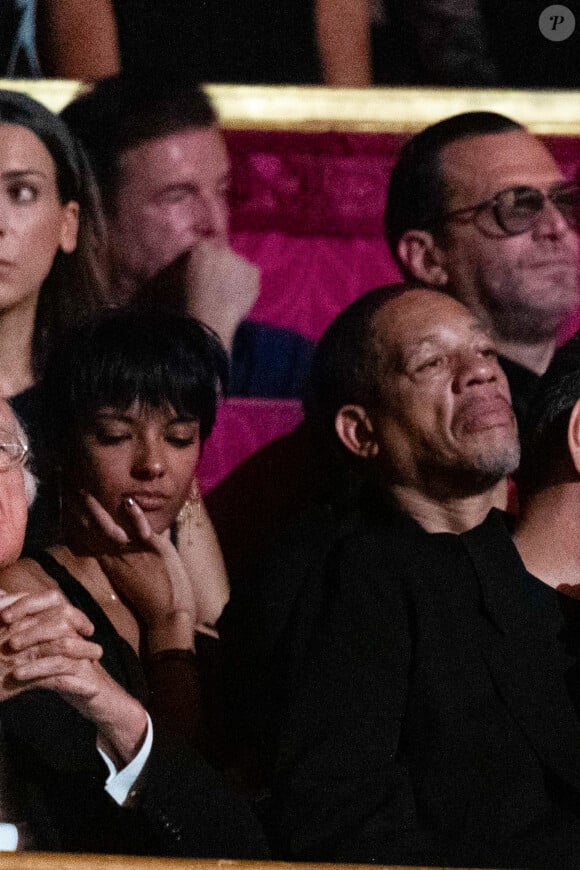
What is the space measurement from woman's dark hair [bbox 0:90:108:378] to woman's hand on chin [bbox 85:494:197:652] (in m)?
0.26

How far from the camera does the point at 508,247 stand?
7.73 feet

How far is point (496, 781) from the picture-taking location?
1.79m

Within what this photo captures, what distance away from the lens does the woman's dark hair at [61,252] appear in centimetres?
221

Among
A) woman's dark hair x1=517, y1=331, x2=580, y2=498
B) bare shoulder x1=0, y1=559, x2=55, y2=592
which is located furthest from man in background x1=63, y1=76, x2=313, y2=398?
bare shoulder x1=0, y1=559, x2=55, y2=592

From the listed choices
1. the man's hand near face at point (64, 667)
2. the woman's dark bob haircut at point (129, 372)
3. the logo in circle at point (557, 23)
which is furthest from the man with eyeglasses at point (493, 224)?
the man's hand near face at point (64, 667)

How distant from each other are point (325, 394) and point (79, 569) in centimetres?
38

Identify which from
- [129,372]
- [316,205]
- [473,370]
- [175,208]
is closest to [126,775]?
[129,372]

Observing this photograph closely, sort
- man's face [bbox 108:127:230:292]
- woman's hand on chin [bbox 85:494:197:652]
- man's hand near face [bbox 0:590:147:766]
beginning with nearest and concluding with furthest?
1. man's hand near face [bbox 0:590:147:766]
2. woman's hand on chin [bbox 85:494:197:652]
3. man's face [bbox 108:127:230:292]

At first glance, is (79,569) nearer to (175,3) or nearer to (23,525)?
(23,525)

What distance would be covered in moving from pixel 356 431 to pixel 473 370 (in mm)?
160

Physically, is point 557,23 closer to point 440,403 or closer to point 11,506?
point 440,403

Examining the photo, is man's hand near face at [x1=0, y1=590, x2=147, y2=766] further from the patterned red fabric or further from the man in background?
the patterned red fabric

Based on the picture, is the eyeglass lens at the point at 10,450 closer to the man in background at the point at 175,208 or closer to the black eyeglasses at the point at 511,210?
the man in background at the point at 175,208

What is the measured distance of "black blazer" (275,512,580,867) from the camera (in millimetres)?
1746
